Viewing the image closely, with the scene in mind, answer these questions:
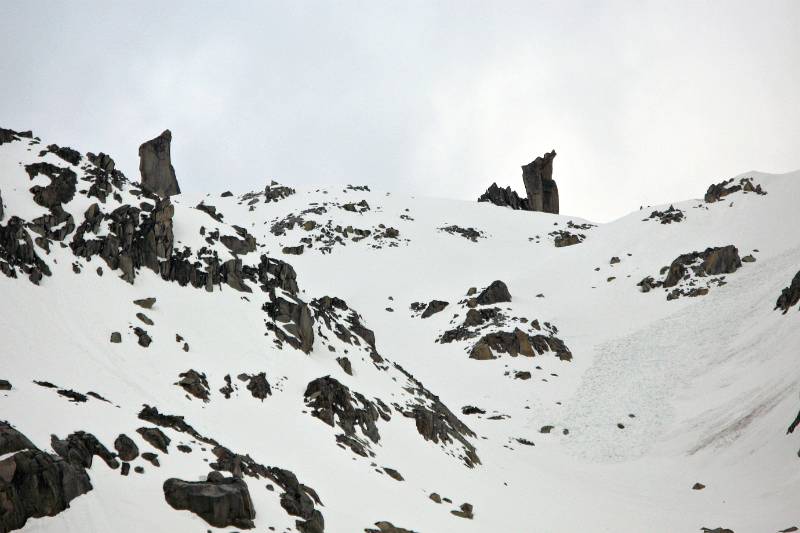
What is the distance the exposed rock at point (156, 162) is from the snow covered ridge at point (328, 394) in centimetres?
4673

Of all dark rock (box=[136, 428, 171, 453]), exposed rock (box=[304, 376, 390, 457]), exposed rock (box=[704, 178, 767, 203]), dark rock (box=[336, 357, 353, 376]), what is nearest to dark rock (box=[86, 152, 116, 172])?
dark rock (box=[336, 357, 353, 376])

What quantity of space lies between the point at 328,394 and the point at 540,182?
10901 centimetres

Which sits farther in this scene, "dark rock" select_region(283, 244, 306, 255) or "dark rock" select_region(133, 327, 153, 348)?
"dark rock" select_region(283, 244, 306, 255)

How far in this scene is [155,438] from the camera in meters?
15.6

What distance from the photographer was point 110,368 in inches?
765

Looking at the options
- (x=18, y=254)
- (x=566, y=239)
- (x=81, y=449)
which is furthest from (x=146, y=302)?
(x=566, y=239)

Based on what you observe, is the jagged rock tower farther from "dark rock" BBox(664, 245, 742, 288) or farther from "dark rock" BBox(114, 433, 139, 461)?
"dark rock" BBox(114, 433, 139, 461)

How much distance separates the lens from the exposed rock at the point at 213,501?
13.2 meters

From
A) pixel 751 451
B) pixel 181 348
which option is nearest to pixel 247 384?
pixel 181 348

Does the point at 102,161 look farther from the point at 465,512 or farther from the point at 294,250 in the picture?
the point at 294,250

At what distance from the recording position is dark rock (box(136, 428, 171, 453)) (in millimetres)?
15414

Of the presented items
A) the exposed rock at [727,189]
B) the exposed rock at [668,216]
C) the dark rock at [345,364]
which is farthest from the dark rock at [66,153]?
the exposed rock at [727,189]

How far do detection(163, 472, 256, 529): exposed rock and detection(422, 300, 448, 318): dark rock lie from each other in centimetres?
5065

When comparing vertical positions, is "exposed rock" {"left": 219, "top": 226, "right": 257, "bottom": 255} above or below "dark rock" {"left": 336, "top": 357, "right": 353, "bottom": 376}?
above
